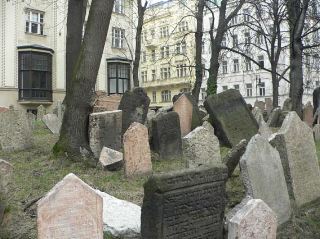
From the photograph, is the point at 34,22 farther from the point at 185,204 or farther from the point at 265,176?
the point at 185,204

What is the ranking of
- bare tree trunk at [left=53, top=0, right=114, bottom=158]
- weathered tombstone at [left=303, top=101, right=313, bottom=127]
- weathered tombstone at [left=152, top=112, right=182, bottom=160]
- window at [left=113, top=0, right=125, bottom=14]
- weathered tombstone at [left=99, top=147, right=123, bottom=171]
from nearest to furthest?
weathered tombstone at [left=99, top=147, right=123, bottom=171] → bare tree trunk at [left=53, top=0, right=114, bottom=158] → weathered tombstone at [left=152, top=112, right=182, bottom=160] → weathered tombstone at [left=303, top=101, right=313, bottom=127] → window at [left=113, top=0, right=125, bottom=14]

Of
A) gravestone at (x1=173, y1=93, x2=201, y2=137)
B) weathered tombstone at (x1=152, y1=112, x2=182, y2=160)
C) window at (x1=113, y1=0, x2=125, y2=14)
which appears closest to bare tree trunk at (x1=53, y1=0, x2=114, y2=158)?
weathered tombstone at (x1=152, y1=112, x2=182, y2=160)

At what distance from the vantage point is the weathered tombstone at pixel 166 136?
7.95m

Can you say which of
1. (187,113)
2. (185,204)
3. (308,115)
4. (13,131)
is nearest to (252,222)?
(185,204)

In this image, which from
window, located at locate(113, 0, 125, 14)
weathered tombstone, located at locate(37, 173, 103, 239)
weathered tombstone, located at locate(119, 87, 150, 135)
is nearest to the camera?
weathered tombstone, located at locate(37, 173, 103, 239)

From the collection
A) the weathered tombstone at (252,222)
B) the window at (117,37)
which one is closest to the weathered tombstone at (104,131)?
the weathered tombstone at (252,222)

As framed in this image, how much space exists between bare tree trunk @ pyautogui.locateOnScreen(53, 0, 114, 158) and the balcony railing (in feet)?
71.4

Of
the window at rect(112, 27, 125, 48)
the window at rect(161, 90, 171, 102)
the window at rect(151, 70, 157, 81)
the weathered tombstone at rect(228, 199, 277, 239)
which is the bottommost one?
the weathered tombstone at rect(228, 199, 277, 239)

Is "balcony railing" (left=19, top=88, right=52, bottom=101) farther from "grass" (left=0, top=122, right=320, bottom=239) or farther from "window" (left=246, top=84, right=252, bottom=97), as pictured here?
"window" (left=246, top=84, right=252, bottom=97)

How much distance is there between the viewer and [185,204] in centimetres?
387

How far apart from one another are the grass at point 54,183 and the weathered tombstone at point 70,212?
58cm

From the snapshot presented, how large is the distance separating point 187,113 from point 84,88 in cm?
391

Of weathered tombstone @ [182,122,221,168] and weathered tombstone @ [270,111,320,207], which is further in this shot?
weathered tombstone @ [182,122,221,168]

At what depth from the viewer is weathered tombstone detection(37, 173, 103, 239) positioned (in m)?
3.26
